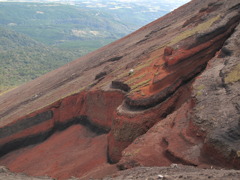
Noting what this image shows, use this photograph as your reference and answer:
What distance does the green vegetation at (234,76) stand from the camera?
1643 centimetres

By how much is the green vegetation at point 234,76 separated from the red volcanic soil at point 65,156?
8668mm

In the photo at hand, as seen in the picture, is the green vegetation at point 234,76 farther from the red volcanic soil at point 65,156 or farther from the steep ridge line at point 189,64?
the red volcanic soil at point 65,156

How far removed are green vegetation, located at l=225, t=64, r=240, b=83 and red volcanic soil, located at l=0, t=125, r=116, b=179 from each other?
341 inches

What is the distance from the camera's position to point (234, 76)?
1662 centimetres

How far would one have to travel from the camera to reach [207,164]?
14.2 meters

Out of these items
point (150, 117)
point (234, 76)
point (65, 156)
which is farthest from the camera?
point (65, 156)

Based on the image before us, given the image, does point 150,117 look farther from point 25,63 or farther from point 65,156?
point 25,63

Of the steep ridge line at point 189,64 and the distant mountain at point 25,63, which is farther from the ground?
the steep ridge line at point 189,64

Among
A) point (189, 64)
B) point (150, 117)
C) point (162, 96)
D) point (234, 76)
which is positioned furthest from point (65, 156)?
point (234, 76)

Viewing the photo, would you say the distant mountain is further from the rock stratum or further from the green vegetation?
the green vegetation

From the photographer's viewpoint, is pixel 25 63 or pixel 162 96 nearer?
pixel 162 96

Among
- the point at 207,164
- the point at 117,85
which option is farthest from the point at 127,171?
the point at 117,85

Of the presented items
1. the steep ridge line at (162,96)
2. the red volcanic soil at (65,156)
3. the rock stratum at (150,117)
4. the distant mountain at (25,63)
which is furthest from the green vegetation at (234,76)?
the distant mountain at (25,63)

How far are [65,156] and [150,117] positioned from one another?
937 centimetres
